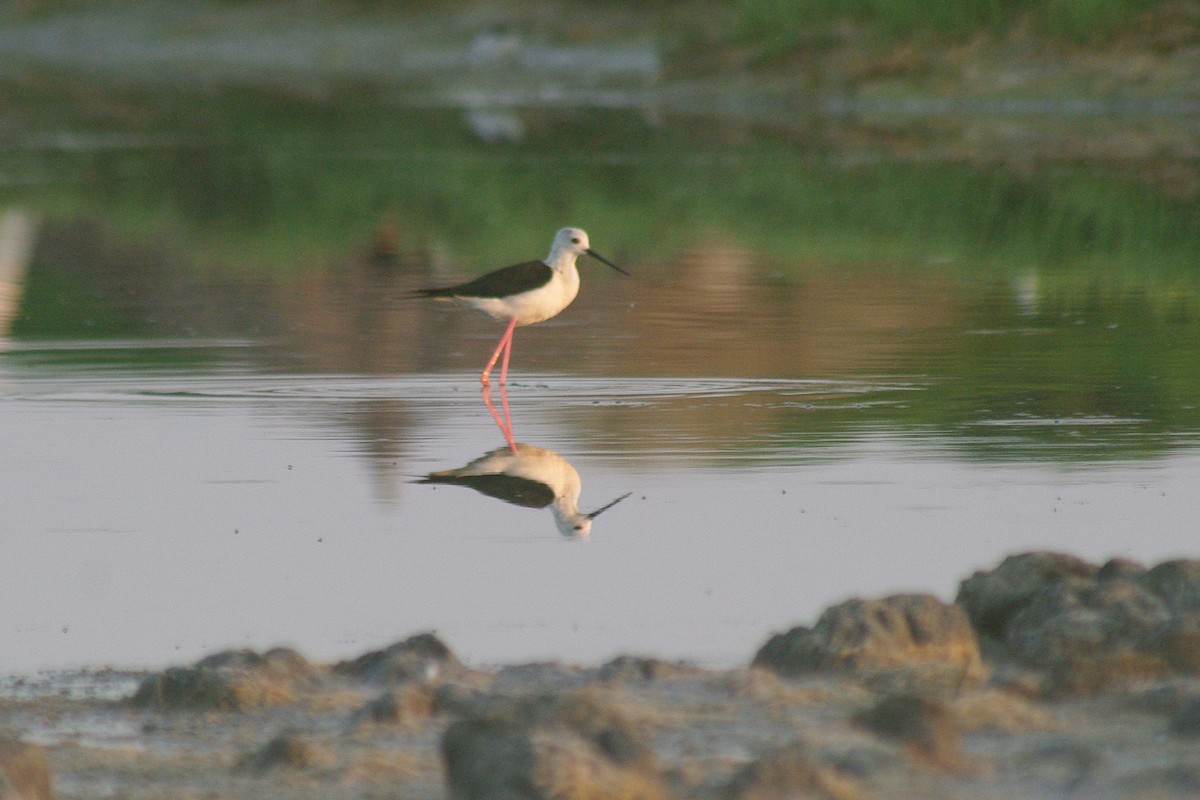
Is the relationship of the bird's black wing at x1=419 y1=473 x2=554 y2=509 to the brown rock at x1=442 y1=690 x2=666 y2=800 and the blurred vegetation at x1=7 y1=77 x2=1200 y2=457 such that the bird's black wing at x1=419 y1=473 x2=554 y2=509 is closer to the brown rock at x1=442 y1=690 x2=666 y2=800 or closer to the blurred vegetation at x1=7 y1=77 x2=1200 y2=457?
the blurred vegetation at x1=7 y1=77 x2=1200 y2=457

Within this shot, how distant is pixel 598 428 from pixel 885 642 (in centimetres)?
514

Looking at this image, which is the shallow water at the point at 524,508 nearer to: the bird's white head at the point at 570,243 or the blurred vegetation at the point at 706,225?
the blurred vegetation at the point at 706,225

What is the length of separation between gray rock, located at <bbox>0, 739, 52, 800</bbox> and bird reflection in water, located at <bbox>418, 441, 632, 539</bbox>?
3.87 metres

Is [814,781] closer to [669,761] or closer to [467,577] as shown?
[669,761]

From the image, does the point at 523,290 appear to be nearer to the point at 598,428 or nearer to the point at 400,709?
the point at 598,428

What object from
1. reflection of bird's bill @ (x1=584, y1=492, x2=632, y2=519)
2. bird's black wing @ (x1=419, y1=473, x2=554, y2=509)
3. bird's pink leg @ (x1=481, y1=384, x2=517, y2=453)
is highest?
reflection of bird's bill @ (x1=584, y1=492, x2=632, y2=519)

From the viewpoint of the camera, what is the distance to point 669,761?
235 inches

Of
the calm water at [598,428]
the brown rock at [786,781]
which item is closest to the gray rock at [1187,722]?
the brown rock at [786,781]

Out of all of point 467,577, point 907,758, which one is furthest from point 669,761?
point 467,577

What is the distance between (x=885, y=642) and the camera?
22.5 feet

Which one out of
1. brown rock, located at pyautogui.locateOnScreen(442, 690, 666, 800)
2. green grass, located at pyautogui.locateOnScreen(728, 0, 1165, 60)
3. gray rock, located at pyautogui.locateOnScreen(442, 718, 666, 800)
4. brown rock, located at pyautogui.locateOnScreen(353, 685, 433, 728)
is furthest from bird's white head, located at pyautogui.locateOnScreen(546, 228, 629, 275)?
green grass, located at pyautogui.locateOnScreen(728, 0, 1165, 60)

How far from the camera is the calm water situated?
833cm

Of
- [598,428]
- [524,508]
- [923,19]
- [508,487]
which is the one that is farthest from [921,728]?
[923,19]

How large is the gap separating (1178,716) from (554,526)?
148 inches
